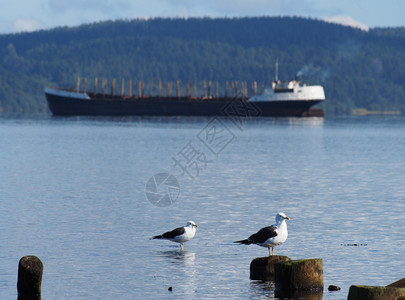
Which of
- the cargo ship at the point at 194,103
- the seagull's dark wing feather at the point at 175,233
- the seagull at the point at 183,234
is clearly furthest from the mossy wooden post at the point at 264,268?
the cargo ship at the point at 194,103

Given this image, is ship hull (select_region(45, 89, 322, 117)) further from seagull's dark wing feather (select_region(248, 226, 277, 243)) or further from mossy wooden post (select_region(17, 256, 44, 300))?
mossy wooden post (select_region(17, 256, 44, 300))

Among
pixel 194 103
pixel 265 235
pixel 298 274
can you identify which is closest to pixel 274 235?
pixel 265 235

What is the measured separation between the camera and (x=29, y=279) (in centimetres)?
1716

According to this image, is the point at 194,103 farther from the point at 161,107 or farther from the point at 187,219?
the point at 187,219

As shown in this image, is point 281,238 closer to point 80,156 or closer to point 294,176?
point 294,176

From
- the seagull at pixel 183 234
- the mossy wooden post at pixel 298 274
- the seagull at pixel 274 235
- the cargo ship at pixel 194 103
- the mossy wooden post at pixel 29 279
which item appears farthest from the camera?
the cargo ship at pixel 194 103

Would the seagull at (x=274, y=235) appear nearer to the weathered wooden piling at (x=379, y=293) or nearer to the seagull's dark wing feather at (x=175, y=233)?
the seagull's dark wing feather at (x=175, y=233)

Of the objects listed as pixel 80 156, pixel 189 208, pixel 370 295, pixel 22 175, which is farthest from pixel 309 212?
pixel 80 156

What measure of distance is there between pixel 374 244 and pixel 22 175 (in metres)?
26.9

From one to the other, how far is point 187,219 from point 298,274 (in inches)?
477

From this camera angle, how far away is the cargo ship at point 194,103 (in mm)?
172625

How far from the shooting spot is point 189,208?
32.2m

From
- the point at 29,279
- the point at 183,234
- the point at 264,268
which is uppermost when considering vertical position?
the point at 183,234

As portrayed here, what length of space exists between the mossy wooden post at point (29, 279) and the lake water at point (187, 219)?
0.30 metres
